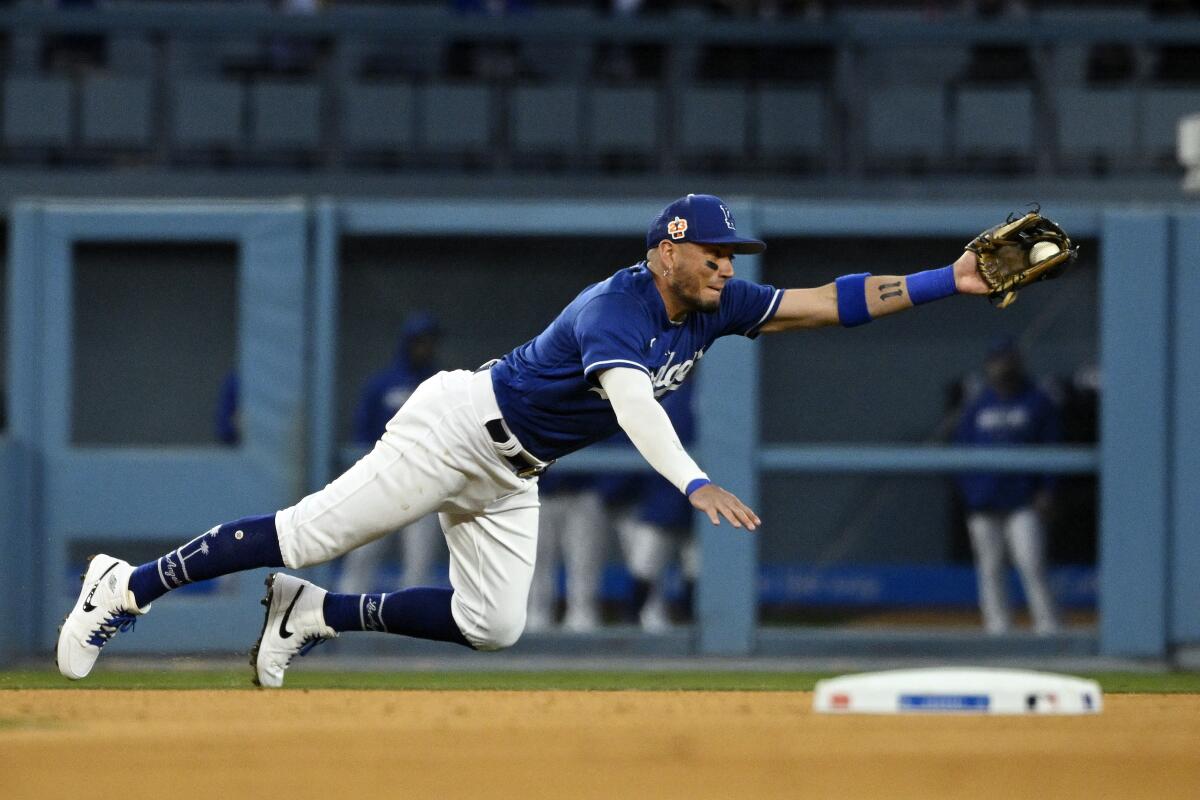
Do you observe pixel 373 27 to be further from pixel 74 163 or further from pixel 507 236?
pixel 507 236

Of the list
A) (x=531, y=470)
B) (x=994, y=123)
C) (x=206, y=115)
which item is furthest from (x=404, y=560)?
(x=994, y=123)

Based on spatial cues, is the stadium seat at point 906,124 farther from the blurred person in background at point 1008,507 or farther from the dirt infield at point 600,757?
the dirt infield at point 600,757

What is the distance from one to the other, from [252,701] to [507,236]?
14.8ft

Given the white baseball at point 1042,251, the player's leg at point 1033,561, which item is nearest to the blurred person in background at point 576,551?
the player's leg at point 1033,561

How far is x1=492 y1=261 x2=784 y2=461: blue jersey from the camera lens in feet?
16.2

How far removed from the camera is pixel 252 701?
5.11 meters

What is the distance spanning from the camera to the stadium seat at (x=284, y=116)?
12.0 m

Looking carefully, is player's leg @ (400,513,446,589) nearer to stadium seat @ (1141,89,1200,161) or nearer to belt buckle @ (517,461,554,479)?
belt buckle @ (517,461,554,479)

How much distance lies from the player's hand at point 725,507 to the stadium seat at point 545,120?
782 cm

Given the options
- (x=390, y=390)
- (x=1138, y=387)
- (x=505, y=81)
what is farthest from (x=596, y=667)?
(x=505, y=81)

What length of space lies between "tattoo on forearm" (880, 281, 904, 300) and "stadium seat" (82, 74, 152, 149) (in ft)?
25.8

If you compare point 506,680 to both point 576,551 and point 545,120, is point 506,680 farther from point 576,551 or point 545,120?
point 545,120

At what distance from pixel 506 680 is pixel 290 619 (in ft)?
7.03

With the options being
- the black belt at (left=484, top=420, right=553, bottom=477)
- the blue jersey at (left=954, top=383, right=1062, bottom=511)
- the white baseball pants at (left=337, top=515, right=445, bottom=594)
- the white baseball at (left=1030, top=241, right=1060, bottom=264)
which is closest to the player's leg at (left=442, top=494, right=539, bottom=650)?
the black belt at (left=484, top=420, right=553, bottom=477)
